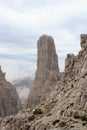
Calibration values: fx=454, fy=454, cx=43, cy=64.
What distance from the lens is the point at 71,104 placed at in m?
76.6

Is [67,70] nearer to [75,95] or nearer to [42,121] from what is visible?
[75,95]

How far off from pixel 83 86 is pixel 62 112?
5.68 m

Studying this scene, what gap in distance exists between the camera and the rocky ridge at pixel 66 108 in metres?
66.3

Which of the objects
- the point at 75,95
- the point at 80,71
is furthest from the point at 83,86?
the point at 80,71

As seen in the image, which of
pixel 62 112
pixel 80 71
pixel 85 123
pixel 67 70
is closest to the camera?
pixel 85 123

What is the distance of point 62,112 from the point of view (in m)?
75.2

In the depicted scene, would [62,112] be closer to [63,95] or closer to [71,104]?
[71,104]

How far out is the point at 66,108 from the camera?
76.1 m

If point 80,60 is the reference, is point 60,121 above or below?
below

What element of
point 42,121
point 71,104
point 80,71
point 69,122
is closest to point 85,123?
point 69,122

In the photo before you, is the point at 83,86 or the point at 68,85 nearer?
the point at 83,86

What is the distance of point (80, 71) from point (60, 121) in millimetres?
19464

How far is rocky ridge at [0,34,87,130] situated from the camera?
6631 cm

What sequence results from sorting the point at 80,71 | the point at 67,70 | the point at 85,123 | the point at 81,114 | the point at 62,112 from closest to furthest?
the point at 85,123, the point at 81,114, the point at 62,112, the point at 80,71, the point at 67,70
